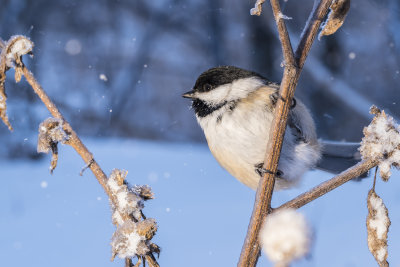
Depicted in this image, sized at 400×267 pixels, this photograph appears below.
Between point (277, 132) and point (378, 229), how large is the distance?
0.42ft

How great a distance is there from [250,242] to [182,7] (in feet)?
6.28

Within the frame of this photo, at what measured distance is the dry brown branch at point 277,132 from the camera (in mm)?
446

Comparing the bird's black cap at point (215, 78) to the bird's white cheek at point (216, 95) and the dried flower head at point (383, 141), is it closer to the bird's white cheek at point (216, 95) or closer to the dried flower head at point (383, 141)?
the bird's white cheek at point (216, 95)

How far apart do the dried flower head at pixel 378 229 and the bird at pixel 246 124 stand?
42 cm

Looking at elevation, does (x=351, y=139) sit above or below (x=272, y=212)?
above

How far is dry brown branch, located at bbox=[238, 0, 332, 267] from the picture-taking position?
1.46 feet

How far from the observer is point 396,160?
0.45 m

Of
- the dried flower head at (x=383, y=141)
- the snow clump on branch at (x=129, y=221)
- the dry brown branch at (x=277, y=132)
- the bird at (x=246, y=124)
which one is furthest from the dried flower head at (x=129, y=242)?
the bird at (x=246, y=124)

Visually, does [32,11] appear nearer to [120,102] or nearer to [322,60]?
[120,102]

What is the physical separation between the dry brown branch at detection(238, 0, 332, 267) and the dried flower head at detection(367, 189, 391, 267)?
3.8 inches

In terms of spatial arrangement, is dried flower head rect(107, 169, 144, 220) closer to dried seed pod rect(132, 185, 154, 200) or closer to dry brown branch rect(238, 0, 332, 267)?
dried seed pod rect(132, 185, 154, 200)

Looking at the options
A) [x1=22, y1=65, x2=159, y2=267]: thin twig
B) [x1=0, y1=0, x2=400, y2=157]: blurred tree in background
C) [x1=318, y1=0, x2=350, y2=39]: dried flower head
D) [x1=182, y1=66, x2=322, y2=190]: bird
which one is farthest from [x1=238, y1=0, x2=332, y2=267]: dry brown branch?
[x1=0, y1=0, x2=400, y2=157]: blurred tree in background

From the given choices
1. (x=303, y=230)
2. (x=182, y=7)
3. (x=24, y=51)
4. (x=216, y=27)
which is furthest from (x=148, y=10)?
(x=303, y=230)

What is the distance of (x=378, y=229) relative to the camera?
43 cm
